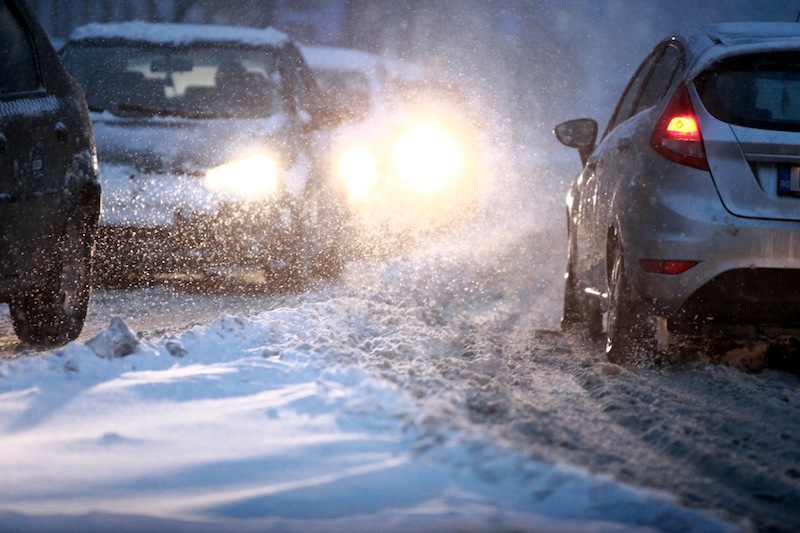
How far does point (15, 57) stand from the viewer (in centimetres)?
681

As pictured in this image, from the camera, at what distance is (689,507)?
3.66 m

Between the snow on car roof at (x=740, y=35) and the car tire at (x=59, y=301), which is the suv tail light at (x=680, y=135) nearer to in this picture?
the snow on car roof at (x=740, y=35)

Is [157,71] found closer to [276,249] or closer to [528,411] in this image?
[276,249]

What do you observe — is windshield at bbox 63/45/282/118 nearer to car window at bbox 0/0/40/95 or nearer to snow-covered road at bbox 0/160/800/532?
car window at bbox 0/0/40/95

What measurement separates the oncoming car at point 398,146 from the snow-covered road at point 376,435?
4.88m

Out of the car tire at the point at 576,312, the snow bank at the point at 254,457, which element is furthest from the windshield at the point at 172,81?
the snow bank at the point at 254,457

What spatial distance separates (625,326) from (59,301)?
293cm

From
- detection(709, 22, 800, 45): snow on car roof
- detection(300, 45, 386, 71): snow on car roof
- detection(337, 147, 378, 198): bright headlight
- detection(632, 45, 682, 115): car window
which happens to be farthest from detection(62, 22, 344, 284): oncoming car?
detection(300, 45, 386, 71): snow on car roof

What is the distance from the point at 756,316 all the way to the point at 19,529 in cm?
355

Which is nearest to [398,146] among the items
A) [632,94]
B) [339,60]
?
[339,60]

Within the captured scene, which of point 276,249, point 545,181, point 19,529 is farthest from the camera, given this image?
point 545,181

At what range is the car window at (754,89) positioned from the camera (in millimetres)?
5871

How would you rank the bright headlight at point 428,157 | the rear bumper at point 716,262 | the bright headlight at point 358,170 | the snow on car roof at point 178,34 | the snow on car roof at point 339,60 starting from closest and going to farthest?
the rear bumper at point 716,262 → the snow on car roof at point 178,34 → the bright headlight at point 358,170 → the bright headlight at point 428,157 → the snow on car roof at point 339,60

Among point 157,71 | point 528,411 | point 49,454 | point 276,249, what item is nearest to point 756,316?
point 528,411
